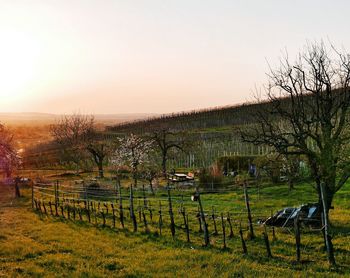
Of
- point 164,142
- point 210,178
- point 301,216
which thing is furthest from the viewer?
point 164,142

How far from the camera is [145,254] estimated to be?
16.1m

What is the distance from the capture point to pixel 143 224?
23250 millimetres

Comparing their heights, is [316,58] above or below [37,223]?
above

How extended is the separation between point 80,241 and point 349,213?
14.9 m

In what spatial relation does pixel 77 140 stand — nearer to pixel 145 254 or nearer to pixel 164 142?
pixel 164 142

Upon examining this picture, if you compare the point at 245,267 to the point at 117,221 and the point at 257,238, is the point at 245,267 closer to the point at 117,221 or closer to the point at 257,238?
the point at 257,238

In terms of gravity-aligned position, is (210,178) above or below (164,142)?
below

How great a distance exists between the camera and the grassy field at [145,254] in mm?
13531

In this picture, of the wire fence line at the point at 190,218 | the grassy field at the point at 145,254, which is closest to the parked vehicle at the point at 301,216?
the wire fence line at the point at 190,218

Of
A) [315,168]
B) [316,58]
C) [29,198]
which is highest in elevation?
[316,58]

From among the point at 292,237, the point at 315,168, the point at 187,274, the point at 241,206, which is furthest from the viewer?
the point at 241,206

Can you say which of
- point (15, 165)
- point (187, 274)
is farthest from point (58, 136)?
point (187, 274)

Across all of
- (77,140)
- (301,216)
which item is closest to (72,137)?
(77,140)

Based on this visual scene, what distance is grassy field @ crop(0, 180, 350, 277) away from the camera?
13.5 metres
